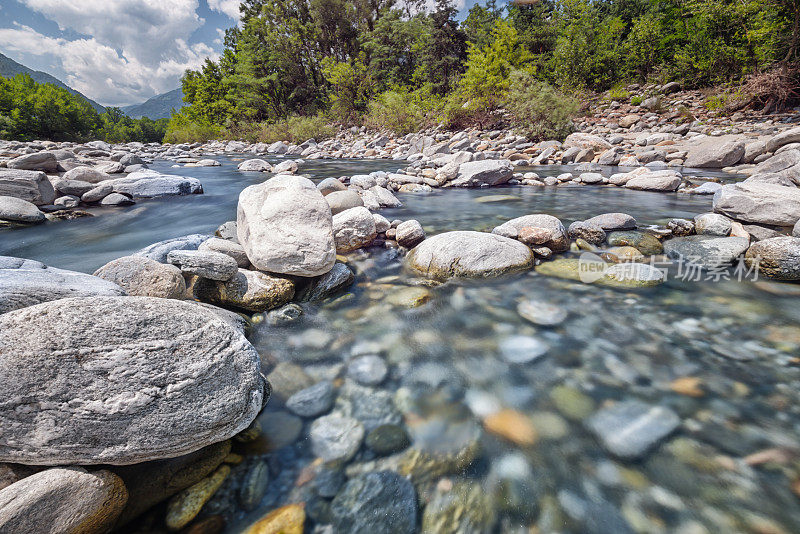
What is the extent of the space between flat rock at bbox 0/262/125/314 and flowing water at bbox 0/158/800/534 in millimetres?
888

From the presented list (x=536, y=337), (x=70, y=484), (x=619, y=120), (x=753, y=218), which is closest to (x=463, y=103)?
(x=619, y=120)

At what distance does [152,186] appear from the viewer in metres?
6.69

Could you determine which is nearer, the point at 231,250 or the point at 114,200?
the point at 231,250

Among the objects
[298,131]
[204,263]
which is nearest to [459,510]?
[204,263]

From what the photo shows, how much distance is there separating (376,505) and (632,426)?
117 centimetres

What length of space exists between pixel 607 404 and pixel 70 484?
2098mm

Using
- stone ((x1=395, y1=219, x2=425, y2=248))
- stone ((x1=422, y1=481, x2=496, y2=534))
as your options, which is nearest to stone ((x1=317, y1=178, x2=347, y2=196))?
stone ((x1=395, y1=219, x2=425, y2=248))

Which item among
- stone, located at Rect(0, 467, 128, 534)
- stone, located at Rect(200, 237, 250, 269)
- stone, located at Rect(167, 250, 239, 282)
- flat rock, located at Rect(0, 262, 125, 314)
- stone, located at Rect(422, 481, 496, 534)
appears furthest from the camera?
stone, located at Rect(200, 237, 250, 269)

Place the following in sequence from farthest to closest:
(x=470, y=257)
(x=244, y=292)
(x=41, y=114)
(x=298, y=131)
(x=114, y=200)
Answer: (x=41, y=114), (x=298, y=131), (x=114, y=200), (x=470, y=257), (x=244, y=292)

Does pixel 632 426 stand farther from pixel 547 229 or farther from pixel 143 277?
pixel 143 277

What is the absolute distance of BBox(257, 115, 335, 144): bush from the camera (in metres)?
21.9

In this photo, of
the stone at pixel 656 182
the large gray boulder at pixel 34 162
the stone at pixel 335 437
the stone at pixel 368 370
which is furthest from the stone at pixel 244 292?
the large gray boulder at pixel 34 162

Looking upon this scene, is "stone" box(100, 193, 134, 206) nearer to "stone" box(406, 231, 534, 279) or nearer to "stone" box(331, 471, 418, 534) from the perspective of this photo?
"stone" box(406, 231, 534, 279)

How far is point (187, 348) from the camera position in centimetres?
128
